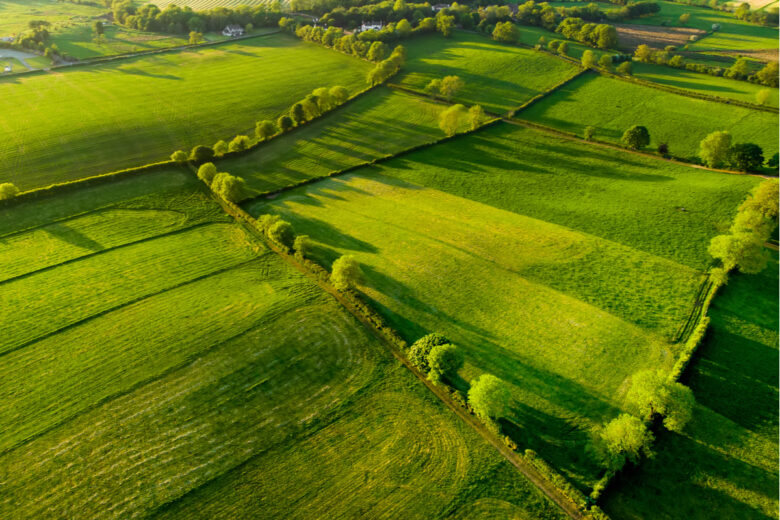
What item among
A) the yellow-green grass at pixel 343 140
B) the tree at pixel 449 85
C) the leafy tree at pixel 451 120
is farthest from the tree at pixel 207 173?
the tree at pixel 449 85

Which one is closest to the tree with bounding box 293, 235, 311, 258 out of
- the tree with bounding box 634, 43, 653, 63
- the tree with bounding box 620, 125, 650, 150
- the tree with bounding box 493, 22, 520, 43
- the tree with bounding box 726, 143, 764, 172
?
the tree with bounding box 620, 125, 650, 150

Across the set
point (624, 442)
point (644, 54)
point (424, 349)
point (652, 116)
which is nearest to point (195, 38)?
point (652, 116)

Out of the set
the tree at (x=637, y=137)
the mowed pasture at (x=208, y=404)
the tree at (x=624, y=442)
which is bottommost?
the mowed pasture at (x=208, y=404)

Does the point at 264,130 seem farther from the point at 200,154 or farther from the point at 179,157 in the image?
the point at 179,157

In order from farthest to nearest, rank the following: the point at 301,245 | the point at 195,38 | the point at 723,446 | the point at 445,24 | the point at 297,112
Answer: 1. the point at 195,38
2. the point at 445,24
3. the point at 297,112
4. the point at 301,245
5. the point at 723,446

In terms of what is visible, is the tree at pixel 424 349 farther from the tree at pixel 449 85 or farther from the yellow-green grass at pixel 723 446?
the tree at pixel 449 85

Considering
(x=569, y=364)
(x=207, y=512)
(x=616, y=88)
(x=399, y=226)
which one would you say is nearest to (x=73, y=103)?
(x=399, y=226)
